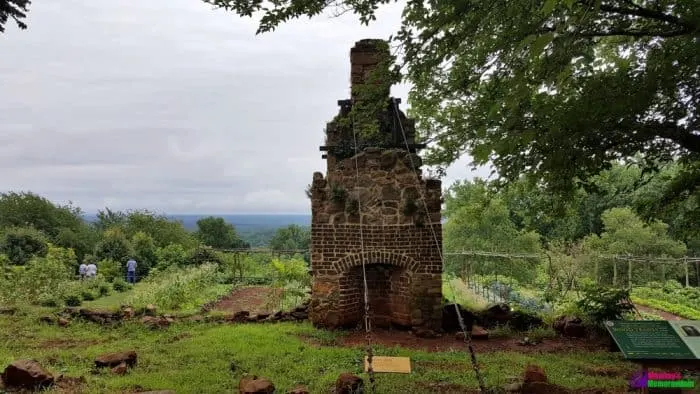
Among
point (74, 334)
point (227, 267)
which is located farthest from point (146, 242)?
point (74, 334)

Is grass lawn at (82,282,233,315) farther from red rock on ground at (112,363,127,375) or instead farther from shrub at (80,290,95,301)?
red rock on ground at (112,363,127,375)

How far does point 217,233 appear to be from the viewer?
52.8 meters

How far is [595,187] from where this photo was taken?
6.91 m

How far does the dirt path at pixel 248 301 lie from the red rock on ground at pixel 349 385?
6.80 m

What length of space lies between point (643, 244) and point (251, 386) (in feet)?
92.6

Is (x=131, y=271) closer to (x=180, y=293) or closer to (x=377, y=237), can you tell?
(x=180, y=293)

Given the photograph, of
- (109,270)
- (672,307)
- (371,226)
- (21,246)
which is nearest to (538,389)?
(371,226)

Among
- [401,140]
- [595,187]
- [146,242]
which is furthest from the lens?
[146,242]

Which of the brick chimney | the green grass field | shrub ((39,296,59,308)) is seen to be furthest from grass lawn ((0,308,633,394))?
the brick chimney

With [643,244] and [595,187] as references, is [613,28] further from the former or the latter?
[643,244]

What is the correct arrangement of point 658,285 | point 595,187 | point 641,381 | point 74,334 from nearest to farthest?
point 641,381 → point 595,187 → point 74,334 → point 658,285

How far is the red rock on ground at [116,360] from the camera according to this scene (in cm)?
782

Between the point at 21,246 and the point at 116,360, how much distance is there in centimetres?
2288

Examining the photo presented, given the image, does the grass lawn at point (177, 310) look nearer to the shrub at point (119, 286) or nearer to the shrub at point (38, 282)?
the shrub at point (119, 286)
